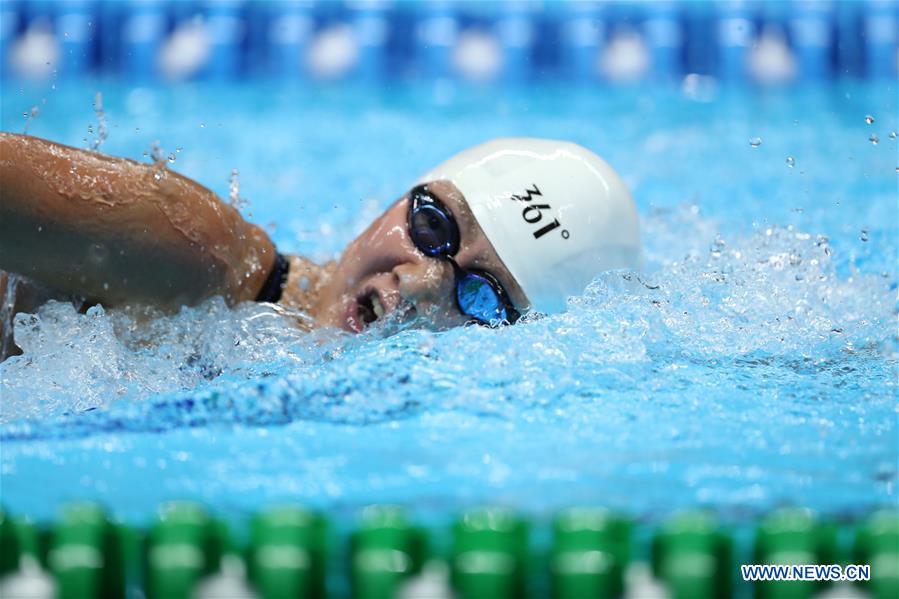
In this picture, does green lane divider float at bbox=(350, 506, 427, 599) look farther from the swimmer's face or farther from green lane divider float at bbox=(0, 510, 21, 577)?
the swimmer's face

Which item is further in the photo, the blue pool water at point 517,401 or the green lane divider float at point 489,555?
the blue pool water at point 517,401

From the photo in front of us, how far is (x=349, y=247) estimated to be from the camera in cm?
244

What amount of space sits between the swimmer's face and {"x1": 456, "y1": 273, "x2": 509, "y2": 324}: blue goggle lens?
2 centimetres

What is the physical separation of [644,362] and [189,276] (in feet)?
2.86

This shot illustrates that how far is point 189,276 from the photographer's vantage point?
2182 millimetres

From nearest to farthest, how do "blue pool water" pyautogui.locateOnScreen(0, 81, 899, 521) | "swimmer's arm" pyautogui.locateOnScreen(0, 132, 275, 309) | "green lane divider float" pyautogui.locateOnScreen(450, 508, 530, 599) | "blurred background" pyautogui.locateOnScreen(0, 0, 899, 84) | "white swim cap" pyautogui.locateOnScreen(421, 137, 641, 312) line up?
"green lane divider float" pyautogui.locateOnScreen(450, 508, 530, 599)
"blue pool water" pyautogui.locateOnScreen(0, 81, 899, 521)
"swimmer's arm" pyautogui.locateOnScreen(0, 132, 275, 309)
"white swim cap" pyautogui.locateOnScreen(421, 137, 641, 312)
"blurred background" pyautogui.locateOnScreen(0, 0, 899, 84)

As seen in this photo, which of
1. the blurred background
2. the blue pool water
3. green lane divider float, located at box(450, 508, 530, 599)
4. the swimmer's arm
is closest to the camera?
green lane divider float, located at box(450, 508, 530, 599)

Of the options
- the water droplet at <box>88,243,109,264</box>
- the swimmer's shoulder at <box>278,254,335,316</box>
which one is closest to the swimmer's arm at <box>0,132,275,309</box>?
the water droplet at <box>88,243,109,264</box>

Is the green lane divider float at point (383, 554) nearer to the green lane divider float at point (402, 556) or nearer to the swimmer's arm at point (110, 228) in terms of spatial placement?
the green lane divider float at point (402, 556)

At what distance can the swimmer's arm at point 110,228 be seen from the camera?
1954 millimetres

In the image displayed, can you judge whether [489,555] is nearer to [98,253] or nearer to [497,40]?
[98,253]

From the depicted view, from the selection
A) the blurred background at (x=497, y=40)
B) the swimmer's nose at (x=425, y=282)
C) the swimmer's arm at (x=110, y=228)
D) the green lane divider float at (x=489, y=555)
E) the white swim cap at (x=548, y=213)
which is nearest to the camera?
the green lane divider float at (x=489, y=555)

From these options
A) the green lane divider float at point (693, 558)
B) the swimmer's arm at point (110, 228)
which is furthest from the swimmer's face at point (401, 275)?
the green lane divider float at point (693, 558)

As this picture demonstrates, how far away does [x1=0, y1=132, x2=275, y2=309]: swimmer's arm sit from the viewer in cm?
195
